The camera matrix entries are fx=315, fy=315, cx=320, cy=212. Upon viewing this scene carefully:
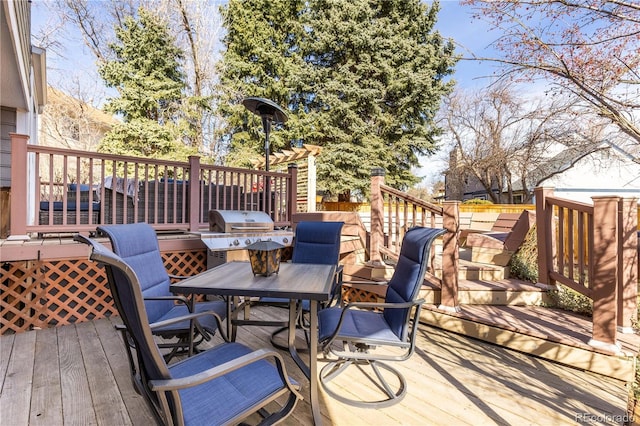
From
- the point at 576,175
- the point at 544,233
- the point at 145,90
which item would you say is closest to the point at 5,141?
the point at 145,90

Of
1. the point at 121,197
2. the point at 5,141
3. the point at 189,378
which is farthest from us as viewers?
the point at 5,141

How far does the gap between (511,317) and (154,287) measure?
3.58 meters

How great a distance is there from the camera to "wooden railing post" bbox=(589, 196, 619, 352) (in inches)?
107

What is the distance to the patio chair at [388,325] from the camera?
6.84 feet

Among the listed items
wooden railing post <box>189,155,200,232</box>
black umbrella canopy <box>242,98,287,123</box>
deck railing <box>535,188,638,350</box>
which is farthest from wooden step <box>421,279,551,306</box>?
black umbrella canopy <box>242,98,287,123</box>

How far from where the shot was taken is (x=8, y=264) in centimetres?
323

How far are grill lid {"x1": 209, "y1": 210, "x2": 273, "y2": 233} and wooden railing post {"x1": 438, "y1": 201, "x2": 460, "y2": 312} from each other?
231cm

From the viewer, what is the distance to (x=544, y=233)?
3951 millimetres

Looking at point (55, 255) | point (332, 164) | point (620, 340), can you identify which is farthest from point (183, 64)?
point (620, 340)

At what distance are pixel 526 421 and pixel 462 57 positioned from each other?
136 inches

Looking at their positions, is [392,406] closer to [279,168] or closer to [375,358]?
[375,358]

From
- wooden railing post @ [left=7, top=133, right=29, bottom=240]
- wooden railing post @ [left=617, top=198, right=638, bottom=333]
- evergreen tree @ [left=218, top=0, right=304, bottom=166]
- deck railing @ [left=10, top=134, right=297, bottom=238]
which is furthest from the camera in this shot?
evergreen tree @ [left=218, top=0, right=304, bottom=166]

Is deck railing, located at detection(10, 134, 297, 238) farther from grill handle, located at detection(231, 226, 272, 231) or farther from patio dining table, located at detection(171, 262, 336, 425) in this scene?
patio dining table, located at detection(171, 262, 336, 425)

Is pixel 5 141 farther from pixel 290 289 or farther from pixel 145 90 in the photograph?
pixel 145 90
